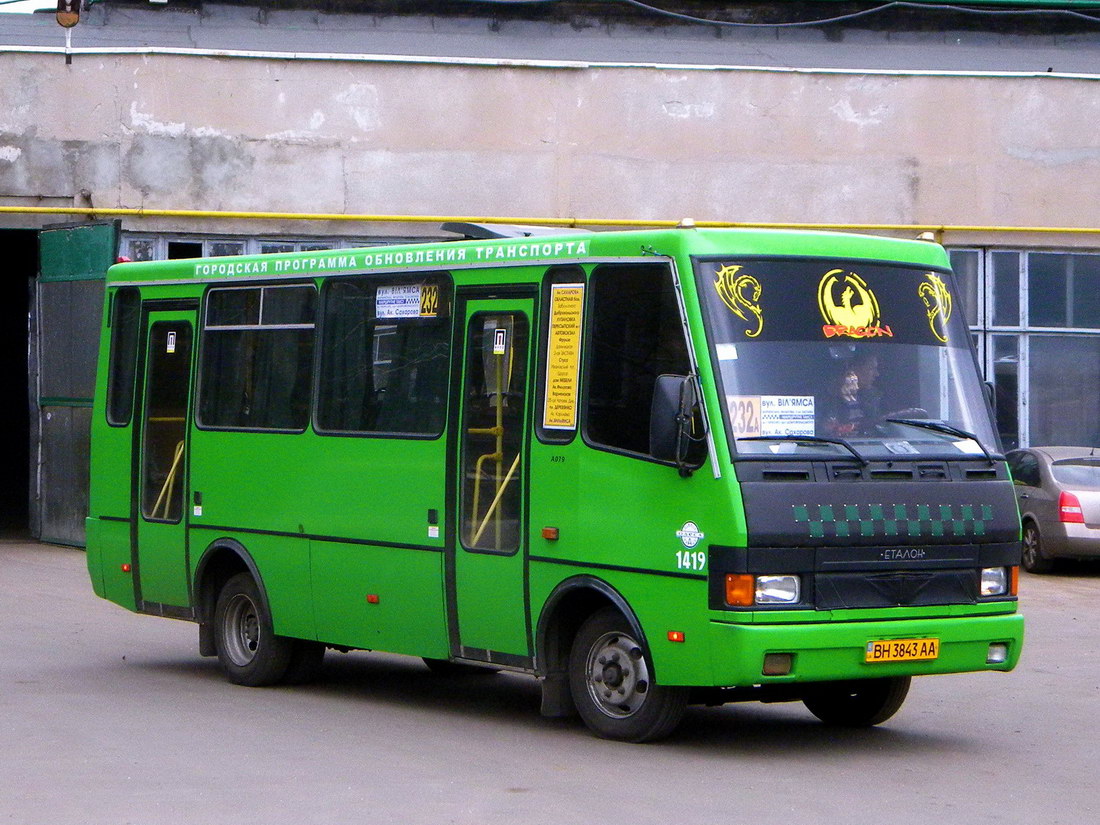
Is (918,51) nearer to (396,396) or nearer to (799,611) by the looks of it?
(396,396)

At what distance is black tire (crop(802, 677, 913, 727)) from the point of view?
389 inches

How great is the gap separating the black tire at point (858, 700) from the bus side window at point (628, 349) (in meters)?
1.76

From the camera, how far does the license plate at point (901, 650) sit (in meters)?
8.91

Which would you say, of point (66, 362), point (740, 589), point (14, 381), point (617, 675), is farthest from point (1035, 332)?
point (14, 381)

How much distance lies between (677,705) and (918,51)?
1805 cm

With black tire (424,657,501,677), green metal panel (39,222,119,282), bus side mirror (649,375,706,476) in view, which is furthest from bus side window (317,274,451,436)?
green metal panel (39,222,119,282)

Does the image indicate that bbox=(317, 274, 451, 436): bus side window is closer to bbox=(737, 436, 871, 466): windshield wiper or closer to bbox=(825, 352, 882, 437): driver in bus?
bbox=(737, 436, 871, 466): windshield wiper

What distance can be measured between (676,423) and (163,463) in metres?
5.16

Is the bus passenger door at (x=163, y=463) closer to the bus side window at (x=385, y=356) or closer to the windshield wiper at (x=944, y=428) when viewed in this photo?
the bus side window at (x=385, y=356)

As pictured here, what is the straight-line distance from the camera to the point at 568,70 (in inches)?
912

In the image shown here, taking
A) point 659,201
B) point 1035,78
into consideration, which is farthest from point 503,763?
point 1035,78

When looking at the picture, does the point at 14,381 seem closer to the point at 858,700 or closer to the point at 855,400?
the point at 858,700

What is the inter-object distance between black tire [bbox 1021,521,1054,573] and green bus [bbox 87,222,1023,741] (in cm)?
1119

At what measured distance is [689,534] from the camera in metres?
8.87
